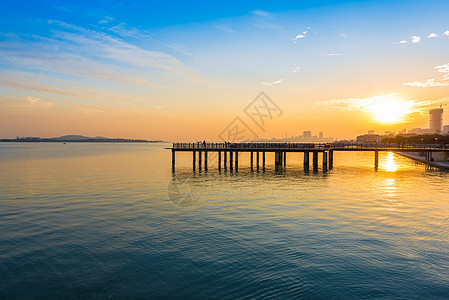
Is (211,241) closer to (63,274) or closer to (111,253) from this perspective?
(111,253)

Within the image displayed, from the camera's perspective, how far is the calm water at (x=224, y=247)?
37.4 ft

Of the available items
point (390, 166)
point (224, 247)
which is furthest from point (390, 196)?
point (390, 166)

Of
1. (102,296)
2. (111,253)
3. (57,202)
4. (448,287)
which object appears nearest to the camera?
(102,296)

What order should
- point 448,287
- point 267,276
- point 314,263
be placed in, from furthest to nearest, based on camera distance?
point 314,263
point 267,276
point 448,287

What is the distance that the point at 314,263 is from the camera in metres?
13.5

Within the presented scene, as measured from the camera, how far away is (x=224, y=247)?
50.8 feet

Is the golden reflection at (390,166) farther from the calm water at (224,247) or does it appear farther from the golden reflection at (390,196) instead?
the calm water at (224,247)

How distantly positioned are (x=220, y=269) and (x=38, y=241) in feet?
37.8

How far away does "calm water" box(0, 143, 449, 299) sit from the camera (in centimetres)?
1140

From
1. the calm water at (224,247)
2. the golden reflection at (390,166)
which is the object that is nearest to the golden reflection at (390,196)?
the calm water at (224,247)

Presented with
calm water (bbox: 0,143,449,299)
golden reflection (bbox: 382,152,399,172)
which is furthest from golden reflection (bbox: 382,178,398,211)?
golden reflection (bbox: 382,152,399,172)

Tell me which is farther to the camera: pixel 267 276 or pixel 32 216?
pixel 32 216

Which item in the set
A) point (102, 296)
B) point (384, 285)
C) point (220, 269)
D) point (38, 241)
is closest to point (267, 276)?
point (220, 269)

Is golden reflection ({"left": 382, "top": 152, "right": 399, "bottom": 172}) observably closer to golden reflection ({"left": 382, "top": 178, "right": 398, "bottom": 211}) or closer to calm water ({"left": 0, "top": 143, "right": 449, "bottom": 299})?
golden reflection ({"left": 382, "top": 178, "right": 398, "bottom": 211})
